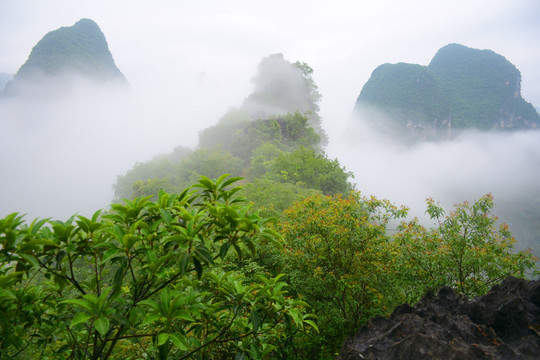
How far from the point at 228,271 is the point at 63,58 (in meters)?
89.8

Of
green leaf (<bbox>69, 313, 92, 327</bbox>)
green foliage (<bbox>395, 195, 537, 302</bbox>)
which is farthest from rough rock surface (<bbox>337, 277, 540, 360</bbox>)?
green leaf (<bbox>69, 313, 92, 327</bbox>)

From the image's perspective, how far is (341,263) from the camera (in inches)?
236

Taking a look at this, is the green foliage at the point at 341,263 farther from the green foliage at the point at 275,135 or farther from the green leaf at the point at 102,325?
the green foliage at the point at 275,135

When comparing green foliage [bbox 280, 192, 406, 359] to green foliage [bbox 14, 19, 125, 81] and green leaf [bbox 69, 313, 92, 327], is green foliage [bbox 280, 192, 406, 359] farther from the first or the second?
green foliage [bbox 14, 19, 125, 81]

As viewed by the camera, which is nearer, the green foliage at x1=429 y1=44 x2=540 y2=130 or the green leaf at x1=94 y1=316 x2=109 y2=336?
the green leaf at x1=94 y1=316 x2=109 y2=336

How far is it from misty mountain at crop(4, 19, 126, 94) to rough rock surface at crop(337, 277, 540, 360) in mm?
91951

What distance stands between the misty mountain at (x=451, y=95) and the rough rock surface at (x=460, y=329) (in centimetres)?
9611

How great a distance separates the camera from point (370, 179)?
9550 centimetres

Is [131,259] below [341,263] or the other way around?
the other way around

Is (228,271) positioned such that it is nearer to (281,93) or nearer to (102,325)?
(102,325)


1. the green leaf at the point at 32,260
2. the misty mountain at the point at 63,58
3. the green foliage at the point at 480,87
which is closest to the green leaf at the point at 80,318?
the green leaf at the point at 32,260

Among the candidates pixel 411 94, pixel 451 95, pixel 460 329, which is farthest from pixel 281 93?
pixel 451 95

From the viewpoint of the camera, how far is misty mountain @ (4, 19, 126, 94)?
232 feet

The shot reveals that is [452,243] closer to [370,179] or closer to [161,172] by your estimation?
[161,172]
